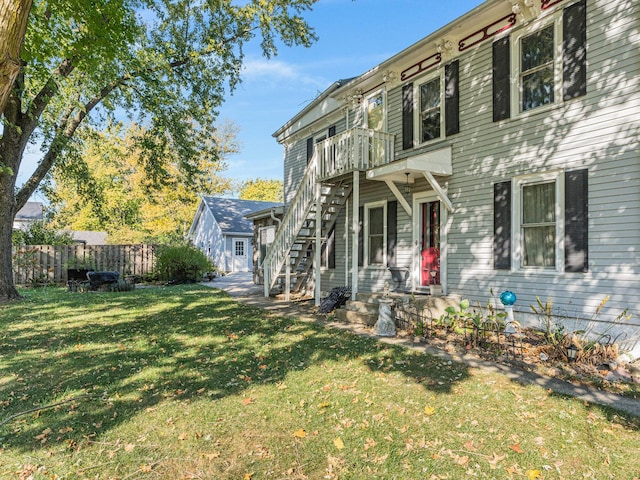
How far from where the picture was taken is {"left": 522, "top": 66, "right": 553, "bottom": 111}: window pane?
261 inches

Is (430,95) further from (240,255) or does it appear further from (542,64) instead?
(240,255)

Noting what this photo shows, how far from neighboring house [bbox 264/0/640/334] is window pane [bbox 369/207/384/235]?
46 millimetres

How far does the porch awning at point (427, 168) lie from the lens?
7559 mm

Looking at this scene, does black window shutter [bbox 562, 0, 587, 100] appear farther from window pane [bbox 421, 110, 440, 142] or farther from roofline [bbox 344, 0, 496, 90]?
window pane [bbox 421, 110, 440, 142]

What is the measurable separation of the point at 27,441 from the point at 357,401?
3.01m

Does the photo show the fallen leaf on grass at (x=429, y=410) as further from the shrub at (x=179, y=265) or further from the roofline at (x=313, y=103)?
the shrub at (x=179, y=265)

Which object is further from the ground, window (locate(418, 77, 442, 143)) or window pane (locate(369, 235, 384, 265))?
window (locate(418, 77, 442, 143))

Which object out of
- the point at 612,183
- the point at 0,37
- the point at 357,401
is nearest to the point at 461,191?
the point at 612,183

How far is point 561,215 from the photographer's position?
20.7 ft

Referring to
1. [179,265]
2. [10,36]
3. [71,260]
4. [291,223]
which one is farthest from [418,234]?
[71,260]

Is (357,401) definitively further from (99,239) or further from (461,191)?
(99,239)

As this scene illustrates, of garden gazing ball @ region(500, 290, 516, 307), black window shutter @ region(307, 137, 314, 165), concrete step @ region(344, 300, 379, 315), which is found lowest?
concrete step @ region(344, 300, 379, 315)

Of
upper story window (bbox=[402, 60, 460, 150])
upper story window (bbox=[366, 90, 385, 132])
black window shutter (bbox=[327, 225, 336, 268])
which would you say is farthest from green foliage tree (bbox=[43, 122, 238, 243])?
upper story window (bbox=[402, 60, 460, 150])

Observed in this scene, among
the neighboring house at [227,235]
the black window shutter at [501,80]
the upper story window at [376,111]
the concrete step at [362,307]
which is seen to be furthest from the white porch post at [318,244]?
the neighboring house at [227,235]
